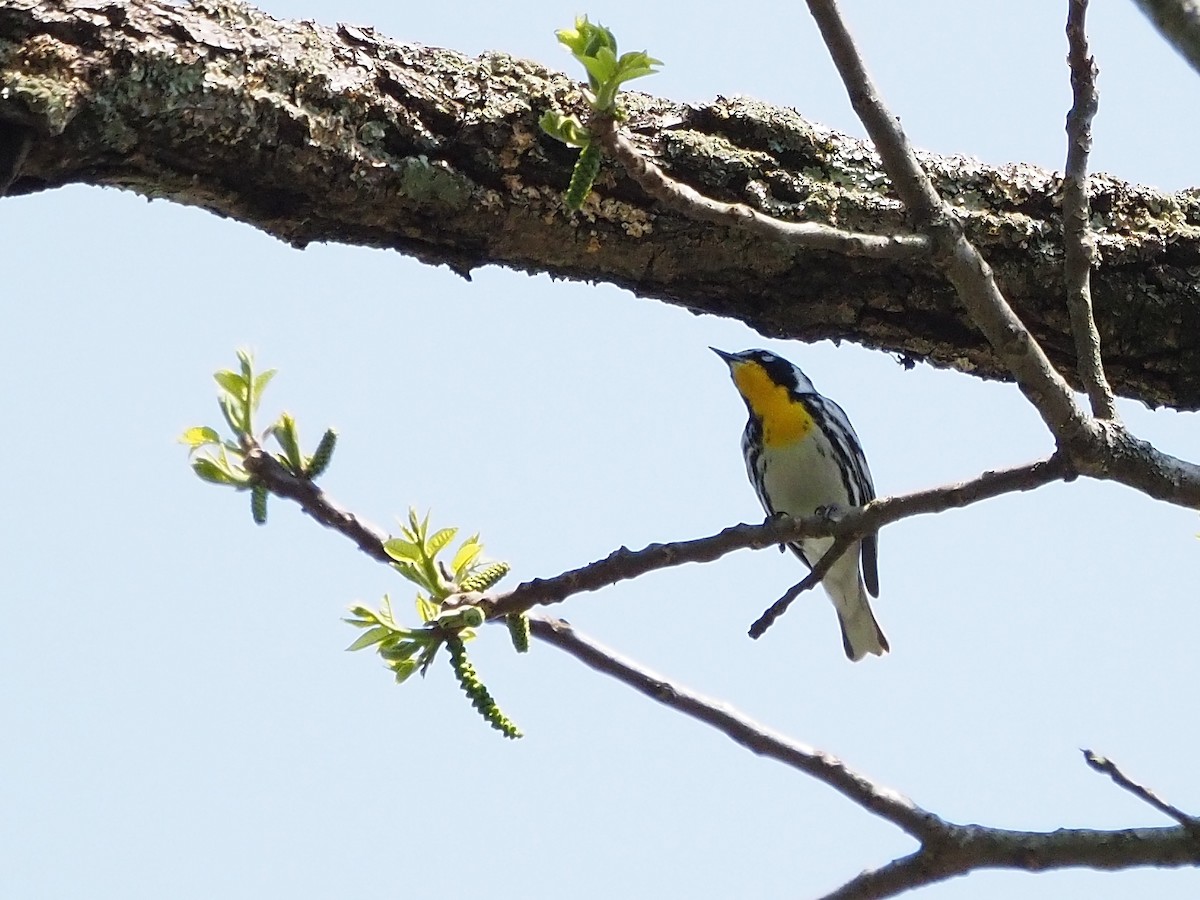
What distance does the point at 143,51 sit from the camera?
252cm

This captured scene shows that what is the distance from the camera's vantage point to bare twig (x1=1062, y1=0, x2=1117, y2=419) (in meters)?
2.37

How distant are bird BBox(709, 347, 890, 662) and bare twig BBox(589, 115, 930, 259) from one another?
3.08 metres

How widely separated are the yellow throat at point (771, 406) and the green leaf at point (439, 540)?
3.14 meters

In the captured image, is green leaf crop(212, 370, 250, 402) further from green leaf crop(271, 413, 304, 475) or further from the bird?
the bird

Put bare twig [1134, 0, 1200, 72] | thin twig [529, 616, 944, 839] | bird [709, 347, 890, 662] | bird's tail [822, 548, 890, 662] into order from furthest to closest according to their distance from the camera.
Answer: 1. bird's tail [822, 548, 890, 662]
2. bird [709, 347, 890, 662]
3. thin twig [529, 616, 944, 839]
4. bare twig [1134, 0, 1200, 72]

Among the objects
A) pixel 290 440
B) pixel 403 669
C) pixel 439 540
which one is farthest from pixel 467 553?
pixel 290 440

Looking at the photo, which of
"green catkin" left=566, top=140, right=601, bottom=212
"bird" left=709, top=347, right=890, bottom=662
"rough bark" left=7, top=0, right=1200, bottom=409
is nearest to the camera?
"green catkin" left=566, top=140, right=601, bottom=212

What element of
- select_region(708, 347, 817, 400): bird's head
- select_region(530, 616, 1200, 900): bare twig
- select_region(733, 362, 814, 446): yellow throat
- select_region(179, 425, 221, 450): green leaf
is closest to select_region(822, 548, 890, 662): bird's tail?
select_region(733, 362, 814, 446): yellow throat

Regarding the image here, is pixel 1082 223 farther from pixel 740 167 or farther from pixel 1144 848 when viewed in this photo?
pixel 1144 848

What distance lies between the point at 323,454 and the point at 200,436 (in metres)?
0.28

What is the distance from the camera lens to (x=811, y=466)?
206 inches

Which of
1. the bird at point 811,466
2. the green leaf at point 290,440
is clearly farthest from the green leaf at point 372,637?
the bird at point 811,466

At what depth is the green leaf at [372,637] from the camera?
2295 mm

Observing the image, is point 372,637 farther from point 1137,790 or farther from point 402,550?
point 1137,790
